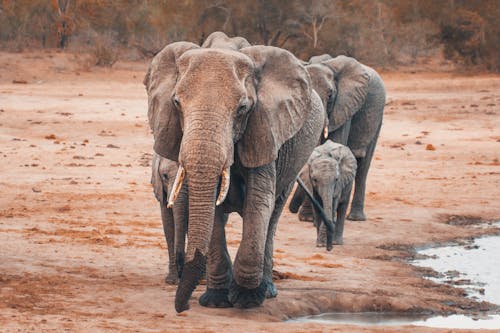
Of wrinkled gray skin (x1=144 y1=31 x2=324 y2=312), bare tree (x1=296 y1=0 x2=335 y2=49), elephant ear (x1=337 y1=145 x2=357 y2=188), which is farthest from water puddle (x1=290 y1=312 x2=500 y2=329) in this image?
bare tree (x1=296 y1=0 x2=335 y2=49)

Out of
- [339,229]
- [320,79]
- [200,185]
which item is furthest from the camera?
[320,79]

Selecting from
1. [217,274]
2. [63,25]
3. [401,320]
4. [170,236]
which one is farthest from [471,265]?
[63,25]

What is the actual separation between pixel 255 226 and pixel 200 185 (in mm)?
Result: 713

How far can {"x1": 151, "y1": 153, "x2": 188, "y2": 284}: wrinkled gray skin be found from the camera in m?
6.62

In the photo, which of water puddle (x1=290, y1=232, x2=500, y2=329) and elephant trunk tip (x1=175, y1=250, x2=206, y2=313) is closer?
elephant trunk tip (x1=175, y1=250, x2=206, y2=313)

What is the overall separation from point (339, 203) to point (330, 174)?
565 mm

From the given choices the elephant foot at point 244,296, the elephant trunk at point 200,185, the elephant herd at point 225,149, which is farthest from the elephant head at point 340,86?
the elephant trunk at point 200,185

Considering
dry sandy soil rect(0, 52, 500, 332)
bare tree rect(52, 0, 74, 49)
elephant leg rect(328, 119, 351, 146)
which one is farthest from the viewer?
bare tree rect(52, 0, 74, 49)

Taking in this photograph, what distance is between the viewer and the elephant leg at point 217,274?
651 cm

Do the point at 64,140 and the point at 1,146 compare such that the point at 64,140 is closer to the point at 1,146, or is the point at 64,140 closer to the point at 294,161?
the point at 1,146

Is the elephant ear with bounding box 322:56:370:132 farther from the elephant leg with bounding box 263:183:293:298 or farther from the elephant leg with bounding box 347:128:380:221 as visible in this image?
the elephant leg with bounding box 263:183:293:298

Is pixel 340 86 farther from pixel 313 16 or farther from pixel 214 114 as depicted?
pixel 313 16

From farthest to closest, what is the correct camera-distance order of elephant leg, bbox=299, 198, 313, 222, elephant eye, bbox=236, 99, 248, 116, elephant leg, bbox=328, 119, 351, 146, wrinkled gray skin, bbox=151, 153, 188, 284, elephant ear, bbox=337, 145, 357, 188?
elephant leg, bbox=328, 119, 351, 146
elephant leg, bbox=299, 198, 313, 222
elephant ear, bbox=337, 145, 357, 188
wrinkled gray skin, bbox=151, 153, 188, 284
elephant eye, bbox=236, 99, 248, 116

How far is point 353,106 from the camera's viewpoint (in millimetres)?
11469
